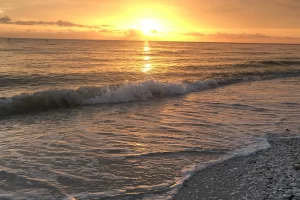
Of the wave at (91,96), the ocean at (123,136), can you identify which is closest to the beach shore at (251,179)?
the ocean at (123,136)

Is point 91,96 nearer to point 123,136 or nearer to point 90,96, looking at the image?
point 90,96

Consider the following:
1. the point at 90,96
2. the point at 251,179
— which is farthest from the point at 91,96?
the point at 251,179

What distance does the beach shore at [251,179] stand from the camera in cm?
474

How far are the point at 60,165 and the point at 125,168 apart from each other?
133cm

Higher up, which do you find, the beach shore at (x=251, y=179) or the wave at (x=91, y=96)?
the wave at (x=91, y=96)

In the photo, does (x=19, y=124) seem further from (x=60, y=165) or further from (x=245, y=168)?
(x=245, y=168)

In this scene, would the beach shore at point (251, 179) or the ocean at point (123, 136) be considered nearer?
the beach shore at point (251, 179)

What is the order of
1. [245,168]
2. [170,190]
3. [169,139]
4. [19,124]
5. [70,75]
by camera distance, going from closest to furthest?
[170,190]
[245,168]
[169,139]
[19,124]
[70,75]

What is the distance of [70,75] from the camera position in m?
23.2

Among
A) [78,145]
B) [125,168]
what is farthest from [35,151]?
[125,168]

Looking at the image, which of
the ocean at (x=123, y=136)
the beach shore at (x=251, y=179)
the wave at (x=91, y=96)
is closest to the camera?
the beach shore at (x=251, y=179)

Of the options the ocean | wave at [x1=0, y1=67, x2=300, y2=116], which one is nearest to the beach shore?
the ocean

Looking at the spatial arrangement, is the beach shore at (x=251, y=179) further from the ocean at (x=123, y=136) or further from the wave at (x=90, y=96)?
the wave at (x=90, y=96)

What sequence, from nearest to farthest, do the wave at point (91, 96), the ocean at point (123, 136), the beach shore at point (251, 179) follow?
the beach shore at point (251, 179) < the ocean at point (123, 136) < the wave at point (91, 96)
